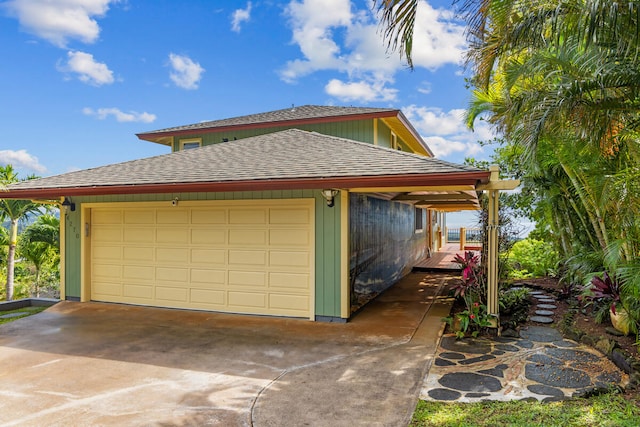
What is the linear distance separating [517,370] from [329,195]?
13.0 feet

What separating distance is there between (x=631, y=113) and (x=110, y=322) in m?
9.07

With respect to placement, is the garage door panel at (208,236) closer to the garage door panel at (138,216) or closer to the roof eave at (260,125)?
the garage door panel at (138,216)

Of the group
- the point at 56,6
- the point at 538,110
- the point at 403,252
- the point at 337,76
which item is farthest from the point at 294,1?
the point at 337,76

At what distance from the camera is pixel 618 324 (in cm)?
598

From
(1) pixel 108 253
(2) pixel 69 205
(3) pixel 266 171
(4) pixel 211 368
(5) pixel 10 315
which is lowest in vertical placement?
(5) pixel 10 315

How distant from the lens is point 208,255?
28.2ft

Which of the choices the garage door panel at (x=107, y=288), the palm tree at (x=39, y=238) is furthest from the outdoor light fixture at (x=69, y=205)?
the palm tree at (x=39, y=238)

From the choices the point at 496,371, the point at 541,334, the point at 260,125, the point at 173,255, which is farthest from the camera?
the point at 260,125

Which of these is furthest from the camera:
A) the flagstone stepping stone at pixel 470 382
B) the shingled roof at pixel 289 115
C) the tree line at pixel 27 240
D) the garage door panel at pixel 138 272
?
the tree line at pixel 27 240

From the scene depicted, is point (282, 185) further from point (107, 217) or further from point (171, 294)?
point (107, 217)

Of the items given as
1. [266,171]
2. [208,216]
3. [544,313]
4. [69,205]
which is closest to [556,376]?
[544,313]

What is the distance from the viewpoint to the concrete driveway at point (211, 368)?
13.2ft

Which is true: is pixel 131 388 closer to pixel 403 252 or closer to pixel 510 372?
pixel 510 372

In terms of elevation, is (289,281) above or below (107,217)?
below
